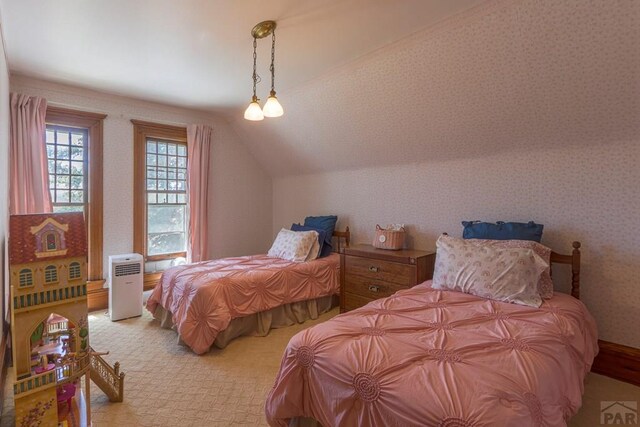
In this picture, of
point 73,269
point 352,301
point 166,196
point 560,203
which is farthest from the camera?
point 166,196

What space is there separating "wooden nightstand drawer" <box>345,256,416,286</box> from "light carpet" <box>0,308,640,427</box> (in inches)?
36.8

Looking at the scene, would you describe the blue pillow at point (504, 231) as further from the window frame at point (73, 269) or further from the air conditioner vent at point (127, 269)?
the air conditioner vent at point (127, 269)

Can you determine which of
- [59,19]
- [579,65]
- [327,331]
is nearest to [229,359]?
[327,331]

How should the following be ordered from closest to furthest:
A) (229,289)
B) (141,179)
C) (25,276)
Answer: (25,276) → (229,289) → (141,179)

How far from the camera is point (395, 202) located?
3.70 meters

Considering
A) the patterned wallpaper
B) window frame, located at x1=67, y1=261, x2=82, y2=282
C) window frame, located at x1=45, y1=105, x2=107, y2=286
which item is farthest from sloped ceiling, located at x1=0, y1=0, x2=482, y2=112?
window frame, located at x1=67, y1=261, x2=82, y2=282

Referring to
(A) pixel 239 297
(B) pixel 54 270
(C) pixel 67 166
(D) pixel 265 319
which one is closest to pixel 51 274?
(B) pixel 54 270

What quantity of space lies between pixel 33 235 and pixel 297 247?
2.43 m

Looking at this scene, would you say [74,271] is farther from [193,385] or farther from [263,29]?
[263,29]

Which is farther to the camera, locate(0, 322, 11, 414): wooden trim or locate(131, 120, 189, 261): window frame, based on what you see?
locate(131, 120, 189, 261): window frame

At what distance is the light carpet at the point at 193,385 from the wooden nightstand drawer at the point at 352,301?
687 mm

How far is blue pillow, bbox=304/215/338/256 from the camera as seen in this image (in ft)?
13.0

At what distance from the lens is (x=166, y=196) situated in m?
4.27

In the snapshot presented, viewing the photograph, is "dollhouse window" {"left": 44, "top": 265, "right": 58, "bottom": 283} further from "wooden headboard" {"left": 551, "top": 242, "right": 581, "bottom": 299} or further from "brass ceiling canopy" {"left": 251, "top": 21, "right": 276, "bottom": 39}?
"wooden headboard" {"left": 551, "top": 242, "right": 581, "bottom": 299}
